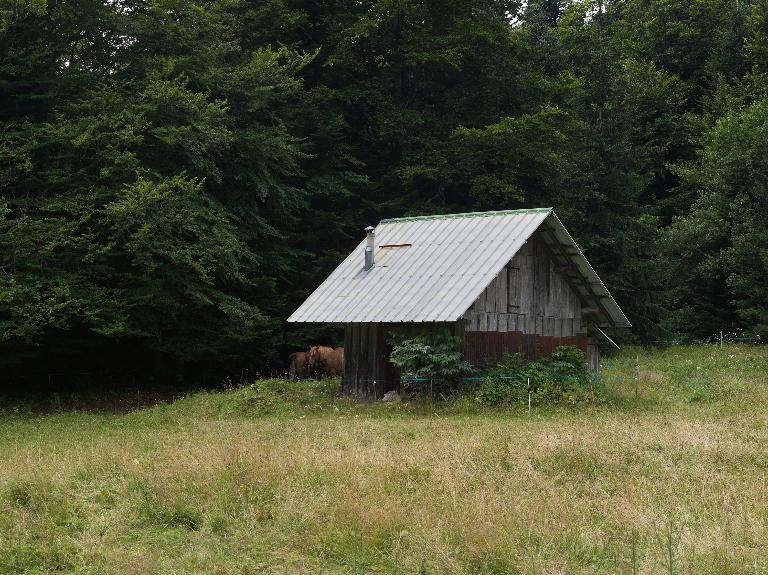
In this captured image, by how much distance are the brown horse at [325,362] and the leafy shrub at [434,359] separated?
9.02 metres

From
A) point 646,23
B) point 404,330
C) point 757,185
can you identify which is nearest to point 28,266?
point 404,330

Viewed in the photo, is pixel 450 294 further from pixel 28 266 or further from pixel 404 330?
pixel 28 266

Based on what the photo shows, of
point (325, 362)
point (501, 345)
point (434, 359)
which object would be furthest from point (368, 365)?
point (325, 362)

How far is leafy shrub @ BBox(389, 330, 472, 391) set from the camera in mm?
22844

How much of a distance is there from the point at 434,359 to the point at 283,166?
51.5 feet

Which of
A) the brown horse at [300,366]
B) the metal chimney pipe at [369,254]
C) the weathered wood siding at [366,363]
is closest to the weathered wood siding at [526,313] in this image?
the weathered wood siding at [366,363]

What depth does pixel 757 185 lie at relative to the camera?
3850 cm

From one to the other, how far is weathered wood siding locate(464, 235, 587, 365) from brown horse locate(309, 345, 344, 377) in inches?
359

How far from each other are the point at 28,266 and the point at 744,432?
2052 cm

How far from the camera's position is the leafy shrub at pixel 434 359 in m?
22.8

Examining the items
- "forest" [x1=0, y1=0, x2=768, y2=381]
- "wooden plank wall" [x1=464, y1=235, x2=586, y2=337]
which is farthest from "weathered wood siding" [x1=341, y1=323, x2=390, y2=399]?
"forest" [x1=0, y1=0, x2=768, y2=381]

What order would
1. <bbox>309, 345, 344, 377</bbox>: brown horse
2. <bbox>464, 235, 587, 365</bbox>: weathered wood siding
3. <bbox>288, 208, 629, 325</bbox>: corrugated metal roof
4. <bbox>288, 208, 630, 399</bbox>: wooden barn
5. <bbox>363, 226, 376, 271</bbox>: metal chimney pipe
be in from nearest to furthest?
<bbox>288, 208, 629, 325</bbox>: corrugated metal roof
<bbox>288, 208, 630, 399</bbox>: wooden barn
<bbox>464, 235, 587, 365</bbox>: weathered wood siding
<bbox>363, 226, 376, 271</bbox>: metal chimney pipe
<bbox>309, 345, 344, 377</bbox>: brown horse

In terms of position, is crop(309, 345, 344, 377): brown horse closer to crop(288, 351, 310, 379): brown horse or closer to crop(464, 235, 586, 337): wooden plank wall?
crop(288, 351, 310, 379): brown horse

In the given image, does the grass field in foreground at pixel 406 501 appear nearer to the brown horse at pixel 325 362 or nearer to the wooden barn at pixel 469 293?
the wooden barn at pixel 469 293
